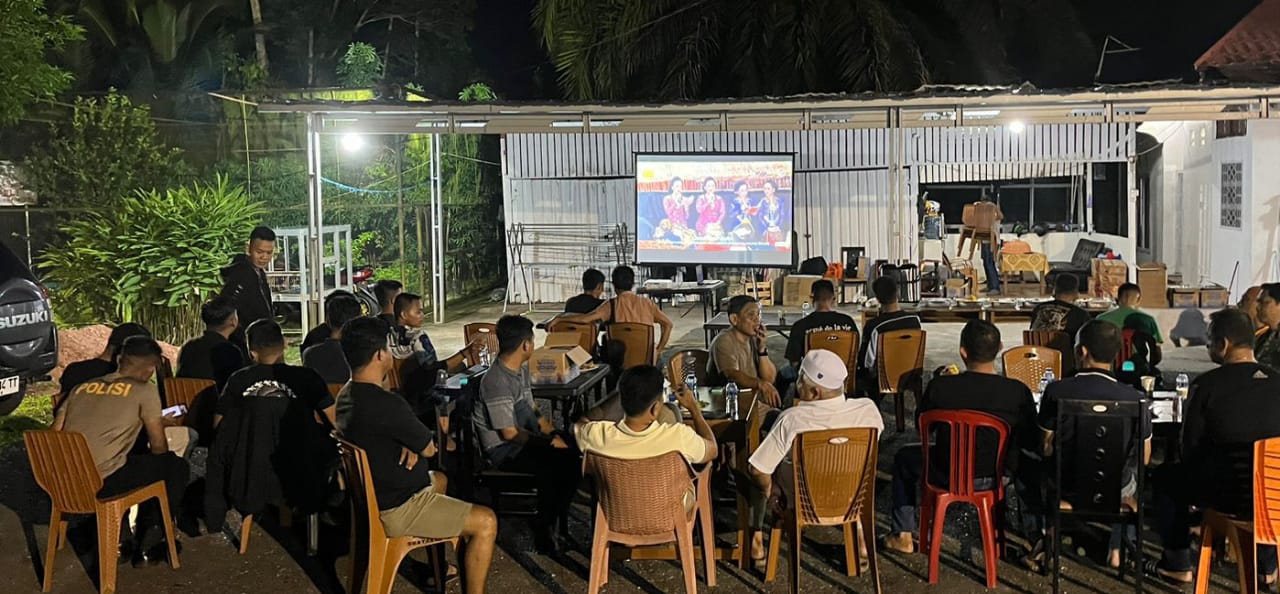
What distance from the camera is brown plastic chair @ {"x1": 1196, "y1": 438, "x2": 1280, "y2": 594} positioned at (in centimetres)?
446

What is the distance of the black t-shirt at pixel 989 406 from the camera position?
203 inches

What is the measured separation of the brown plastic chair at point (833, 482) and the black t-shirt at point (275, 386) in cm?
239

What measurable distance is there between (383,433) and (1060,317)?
16.9 ft

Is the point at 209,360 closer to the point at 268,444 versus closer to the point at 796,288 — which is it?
the point at 268,444

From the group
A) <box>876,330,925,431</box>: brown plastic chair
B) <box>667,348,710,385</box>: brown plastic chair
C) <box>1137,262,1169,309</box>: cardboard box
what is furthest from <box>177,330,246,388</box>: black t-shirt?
<box>1137,262,1169,309</box>: cardboard box

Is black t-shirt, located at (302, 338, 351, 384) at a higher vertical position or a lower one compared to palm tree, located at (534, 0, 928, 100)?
lower

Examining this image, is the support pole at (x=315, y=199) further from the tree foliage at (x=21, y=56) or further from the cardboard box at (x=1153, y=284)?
the cardboard box at (x=1153, y=284)

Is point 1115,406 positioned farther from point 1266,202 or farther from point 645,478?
point 1266,202

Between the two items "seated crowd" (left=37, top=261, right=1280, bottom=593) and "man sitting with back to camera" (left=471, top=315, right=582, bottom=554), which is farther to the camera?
"man sitting with back to camera" (left=471, top=315, right=582, bottom=554)

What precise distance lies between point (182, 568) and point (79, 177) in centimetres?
988

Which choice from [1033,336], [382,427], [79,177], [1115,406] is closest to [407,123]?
[79,177]

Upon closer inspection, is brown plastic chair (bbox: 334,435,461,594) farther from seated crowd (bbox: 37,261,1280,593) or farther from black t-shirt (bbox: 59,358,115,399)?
black t-shirt (bbox: 59,358,115,399)

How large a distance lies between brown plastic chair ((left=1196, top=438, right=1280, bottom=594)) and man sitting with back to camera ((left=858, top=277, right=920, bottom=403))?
325 cm

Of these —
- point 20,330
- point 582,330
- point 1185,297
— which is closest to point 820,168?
point 1185,297
